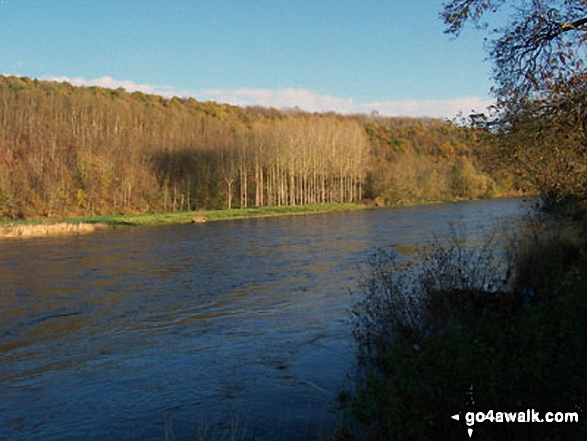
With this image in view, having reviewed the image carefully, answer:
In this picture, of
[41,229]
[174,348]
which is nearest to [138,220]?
[41,229]

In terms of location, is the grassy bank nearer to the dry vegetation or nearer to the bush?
the dry vegetation

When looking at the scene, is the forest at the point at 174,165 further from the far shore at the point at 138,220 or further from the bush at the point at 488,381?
the bush at the point at 488,381

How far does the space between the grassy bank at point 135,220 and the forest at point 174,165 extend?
6.46 metres

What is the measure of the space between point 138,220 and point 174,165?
28366 mm

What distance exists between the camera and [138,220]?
53406 millimetres

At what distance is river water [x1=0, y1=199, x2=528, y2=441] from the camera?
7.67 m

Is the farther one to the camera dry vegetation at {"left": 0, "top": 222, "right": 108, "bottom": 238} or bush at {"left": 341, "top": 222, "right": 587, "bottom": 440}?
dry vegetation at {"left": 0, "top": 222, "right": 108, "bottom": 238}

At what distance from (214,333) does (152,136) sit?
249 feet

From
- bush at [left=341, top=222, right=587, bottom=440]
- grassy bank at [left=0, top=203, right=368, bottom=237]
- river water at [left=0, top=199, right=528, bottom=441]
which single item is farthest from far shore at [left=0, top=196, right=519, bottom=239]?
bush at [left=341, top=222, right=587, bottom=440]

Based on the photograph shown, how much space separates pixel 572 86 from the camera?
9.85 metres

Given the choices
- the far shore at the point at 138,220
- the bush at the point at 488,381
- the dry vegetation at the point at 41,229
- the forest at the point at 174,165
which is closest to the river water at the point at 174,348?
the bush at the point at 488,381

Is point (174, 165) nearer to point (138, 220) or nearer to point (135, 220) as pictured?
point (138, 220)

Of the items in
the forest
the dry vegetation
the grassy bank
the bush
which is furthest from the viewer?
the forest

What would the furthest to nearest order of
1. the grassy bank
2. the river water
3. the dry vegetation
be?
the grassy bank < the dry vegetation < the river water
